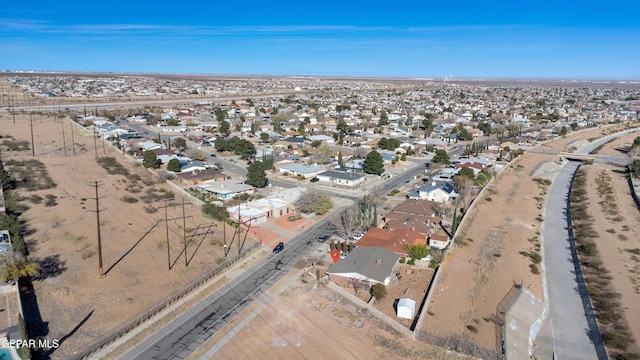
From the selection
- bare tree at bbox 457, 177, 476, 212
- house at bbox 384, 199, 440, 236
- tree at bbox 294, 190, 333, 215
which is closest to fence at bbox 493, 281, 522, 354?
house at bbox 384, 199, 440, 236

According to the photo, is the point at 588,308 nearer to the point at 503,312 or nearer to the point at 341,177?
the point at 503,312

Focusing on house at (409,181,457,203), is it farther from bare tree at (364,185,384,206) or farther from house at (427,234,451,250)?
house at (427,234,451,250)

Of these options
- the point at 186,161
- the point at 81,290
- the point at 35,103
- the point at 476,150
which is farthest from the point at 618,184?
the point at 35,103

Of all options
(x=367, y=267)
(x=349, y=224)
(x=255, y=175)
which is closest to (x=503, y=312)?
(x=367, y=267)

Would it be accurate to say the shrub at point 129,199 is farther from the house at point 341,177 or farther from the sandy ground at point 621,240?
the sandy ground at point 621,240

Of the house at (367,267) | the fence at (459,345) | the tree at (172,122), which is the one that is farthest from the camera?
the tree at (172,122)

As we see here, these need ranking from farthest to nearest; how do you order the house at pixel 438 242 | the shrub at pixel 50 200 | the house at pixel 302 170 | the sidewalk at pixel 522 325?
the house at pixel 302 170 → the shrub at pixel 50 200 → the house at pixel 438 242 → the sidewalk at pixel 522 325

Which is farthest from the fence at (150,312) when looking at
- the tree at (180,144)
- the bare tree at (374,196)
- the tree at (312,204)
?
the tree at (180,144)

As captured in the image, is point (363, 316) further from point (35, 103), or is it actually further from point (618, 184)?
point (35, 103)
